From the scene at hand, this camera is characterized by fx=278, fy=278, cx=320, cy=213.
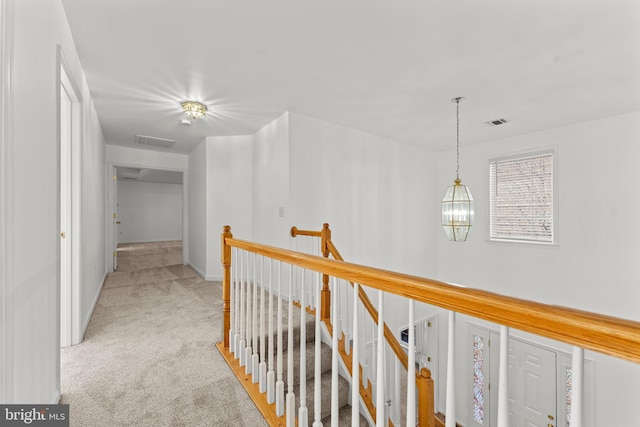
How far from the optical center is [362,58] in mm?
2318

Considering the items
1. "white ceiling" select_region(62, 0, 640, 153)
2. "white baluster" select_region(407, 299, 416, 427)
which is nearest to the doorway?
"white ceiling" select_region(62, 0, 640, 153)

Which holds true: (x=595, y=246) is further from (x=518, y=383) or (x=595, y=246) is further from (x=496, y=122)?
(x=518, y=383)

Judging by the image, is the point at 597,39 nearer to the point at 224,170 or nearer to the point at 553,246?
the point at 553,246

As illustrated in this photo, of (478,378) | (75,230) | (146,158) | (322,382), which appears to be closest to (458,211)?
(322,382)

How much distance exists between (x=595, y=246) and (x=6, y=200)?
541 cm

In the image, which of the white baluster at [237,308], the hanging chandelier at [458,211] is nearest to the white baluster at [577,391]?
the white baluster at [237,308]

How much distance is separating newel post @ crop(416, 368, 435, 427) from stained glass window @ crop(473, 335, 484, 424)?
315cm

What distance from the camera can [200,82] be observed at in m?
2.72

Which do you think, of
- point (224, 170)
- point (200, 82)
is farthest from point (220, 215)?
point (200, 82)

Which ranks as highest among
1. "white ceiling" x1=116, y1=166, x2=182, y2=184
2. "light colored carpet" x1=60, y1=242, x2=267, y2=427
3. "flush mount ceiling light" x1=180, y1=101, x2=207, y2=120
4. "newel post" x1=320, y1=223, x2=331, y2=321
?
"flush mount ceiling light" x1=180, y1=101, x2=207, y2=120

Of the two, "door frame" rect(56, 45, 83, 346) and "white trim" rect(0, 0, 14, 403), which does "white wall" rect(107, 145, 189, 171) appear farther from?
"white trim" rect(0, 0, 14, 403)

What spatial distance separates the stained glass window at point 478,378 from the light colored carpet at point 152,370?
418 centimetres

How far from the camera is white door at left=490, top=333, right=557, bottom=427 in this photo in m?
3.96

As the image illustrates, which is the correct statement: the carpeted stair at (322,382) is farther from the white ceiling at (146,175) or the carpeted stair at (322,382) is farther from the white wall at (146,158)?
the white ceiling at (146,175)
